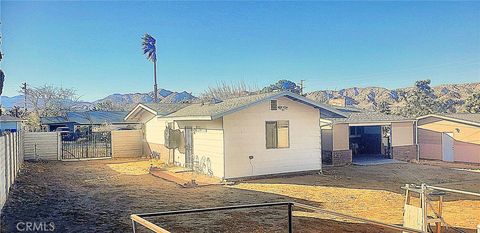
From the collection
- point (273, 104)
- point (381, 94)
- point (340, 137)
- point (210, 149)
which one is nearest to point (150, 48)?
point (340, 137)

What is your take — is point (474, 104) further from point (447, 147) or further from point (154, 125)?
point (154, 125)

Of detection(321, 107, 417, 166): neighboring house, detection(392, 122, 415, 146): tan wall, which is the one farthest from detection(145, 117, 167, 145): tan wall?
detection(392, 122, 415, 146): tan wall

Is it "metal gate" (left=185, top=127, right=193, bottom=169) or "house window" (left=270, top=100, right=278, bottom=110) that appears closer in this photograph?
"house window" (left=270, top=100, right=278, bottom=110)

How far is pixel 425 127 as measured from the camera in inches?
824

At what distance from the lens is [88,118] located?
34531 millimetres

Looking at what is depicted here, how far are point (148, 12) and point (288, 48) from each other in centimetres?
2041

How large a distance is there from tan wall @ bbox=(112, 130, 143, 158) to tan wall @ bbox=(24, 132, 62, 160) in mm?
2988

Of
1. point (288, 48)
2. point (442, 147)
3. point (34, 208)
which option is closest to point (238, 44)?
point (288, 48)

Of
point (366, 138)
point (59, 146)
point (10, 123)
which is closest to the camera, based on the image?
point (59, 146)

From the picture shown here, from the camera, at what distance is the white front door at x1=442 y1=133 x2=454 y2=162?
1981 cm

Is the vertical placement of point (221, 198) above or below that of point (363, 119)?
below

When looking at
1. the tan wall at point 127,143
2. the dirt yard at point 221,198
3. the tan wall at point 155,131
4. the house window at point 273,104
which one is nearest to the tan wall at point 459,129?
the dirt yard at point 221,198

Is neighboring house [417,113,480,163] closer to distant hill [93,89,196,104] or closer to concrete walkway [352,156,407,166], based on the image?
concrete walkway [352,156,407,166]

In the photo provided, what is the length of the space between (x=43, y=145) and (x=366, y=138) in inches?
717
